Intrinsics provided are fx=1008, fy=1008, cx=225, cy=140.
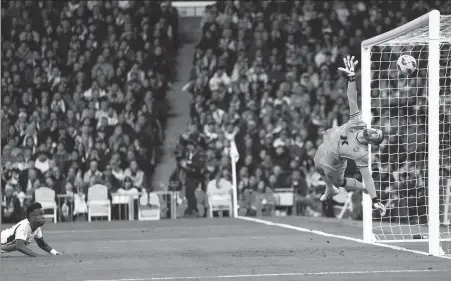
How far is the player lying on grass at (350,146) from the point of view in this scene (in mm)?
13867

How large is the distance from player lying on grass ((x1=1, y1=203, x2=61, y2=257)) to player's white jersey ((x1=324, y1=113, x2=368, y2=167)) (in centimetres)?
438

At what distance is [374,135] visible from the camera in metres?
13.5

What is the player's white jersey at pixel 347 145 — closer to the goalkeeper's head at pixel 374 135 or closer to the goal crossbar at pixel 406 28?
the goalkeeper's head at pixel 374 135

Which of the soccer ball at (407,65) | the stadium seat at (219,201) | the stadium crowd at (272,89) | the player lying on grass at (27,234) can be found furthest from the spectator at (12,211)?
the soccer ball at (407,65)

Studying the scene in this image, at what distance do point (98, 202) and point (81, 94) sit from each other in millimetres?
4384

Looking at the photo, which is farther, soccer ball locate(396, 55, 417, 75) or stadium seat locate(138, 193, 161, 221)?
stadium seat locate(138, 193, 161, 221)

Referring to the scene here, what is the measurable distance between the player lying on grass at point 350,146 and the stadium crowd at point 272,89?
9.02 m

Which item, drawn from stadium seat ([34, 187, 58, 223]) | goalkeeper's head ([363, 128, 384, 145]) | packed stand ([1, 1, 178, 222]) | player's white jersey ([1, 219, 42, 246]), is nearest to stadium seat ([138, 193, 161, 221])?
packed stand ([1, 1, 178, 222])

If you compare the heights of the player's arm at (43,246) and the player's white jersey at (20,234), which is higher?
the player's white jersey at (20,234)

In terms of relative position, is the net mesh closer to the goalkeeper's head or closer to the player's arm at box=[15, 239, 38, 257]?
the goalkeeper's head

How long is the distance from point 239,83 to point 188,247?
12222 mm

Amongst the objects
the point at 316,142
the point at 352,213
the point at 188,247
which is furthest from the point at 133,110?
the point at 188,247

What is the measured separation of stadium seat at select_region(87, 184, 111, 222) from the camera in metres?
24.2

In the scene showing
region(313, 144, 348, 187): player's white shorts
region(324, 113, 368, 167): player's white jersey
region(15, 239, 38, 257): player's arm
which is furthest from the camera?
region(15, 239, 38, 257): player's arm
